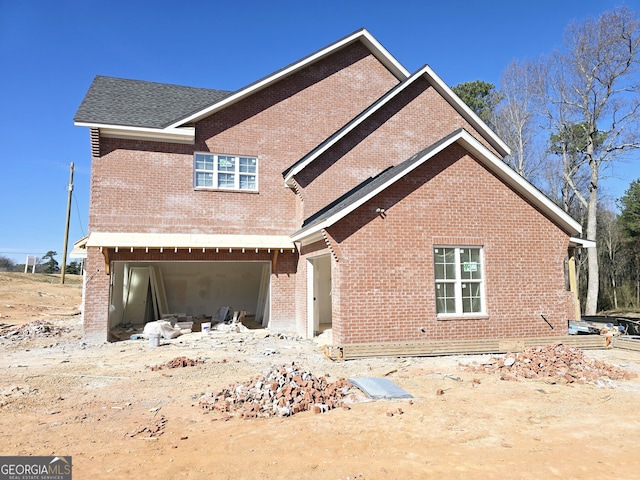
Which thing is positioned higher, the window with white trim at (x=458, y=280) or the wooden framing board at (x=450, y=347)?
the window with white trim at (x=458, y=280)

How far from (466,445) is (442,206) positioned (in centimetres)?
727

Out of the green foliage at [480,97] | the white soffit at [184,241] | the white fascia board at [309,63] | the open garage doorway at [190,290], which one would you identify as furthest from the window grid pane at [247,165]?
the green foliage at [480,97]

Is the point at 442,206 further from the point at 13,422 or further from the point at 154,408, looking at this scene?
the point at 13,422

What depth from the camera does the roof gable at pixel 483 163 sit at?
10492 millimetres

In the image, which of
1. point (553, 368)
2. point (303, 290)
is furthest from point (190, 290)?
point (553, 368)

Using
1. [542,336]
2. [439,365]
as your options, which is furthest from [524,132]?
[439,365]

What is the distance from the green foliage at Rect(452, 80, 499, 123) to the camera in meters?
32.4

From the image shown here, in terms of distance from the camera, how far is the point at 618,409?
642 cm

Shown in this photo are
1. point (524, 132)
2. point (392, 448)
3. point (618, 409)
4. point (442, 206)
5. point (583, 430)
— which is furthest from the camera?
point (524, 132)

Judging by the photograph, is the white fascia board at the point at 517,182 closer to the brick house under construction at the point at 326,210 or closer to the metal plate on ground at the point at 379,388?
the brick house under construction at the point at 326,210

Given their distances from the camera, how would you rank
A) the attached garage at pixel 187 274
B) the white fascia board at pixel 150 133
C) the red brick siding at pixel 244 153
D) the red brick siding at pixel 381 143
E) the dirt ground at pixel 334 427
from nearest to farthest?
the dirt ground at pixel 334 427 < the white fascia board at pixel 150 133 < the attached garage at pixel 187 274 < the red brick siding at pixel 244 153 < the red brick siding at pixel 381 143

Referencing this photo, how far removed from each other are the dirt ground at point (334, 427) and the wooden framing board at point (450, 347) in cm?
33

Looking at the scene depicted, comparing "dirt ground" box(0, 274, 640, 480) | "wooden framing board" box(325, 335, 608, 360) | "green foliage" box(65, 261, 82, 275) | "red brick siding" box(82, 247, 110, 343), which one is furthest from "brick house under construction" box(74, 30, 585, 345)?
"green foliage" box(65, 261, 82, 275)

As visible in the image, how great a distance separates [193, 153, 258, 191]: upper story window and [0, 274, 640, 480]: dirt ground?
23.5ft
